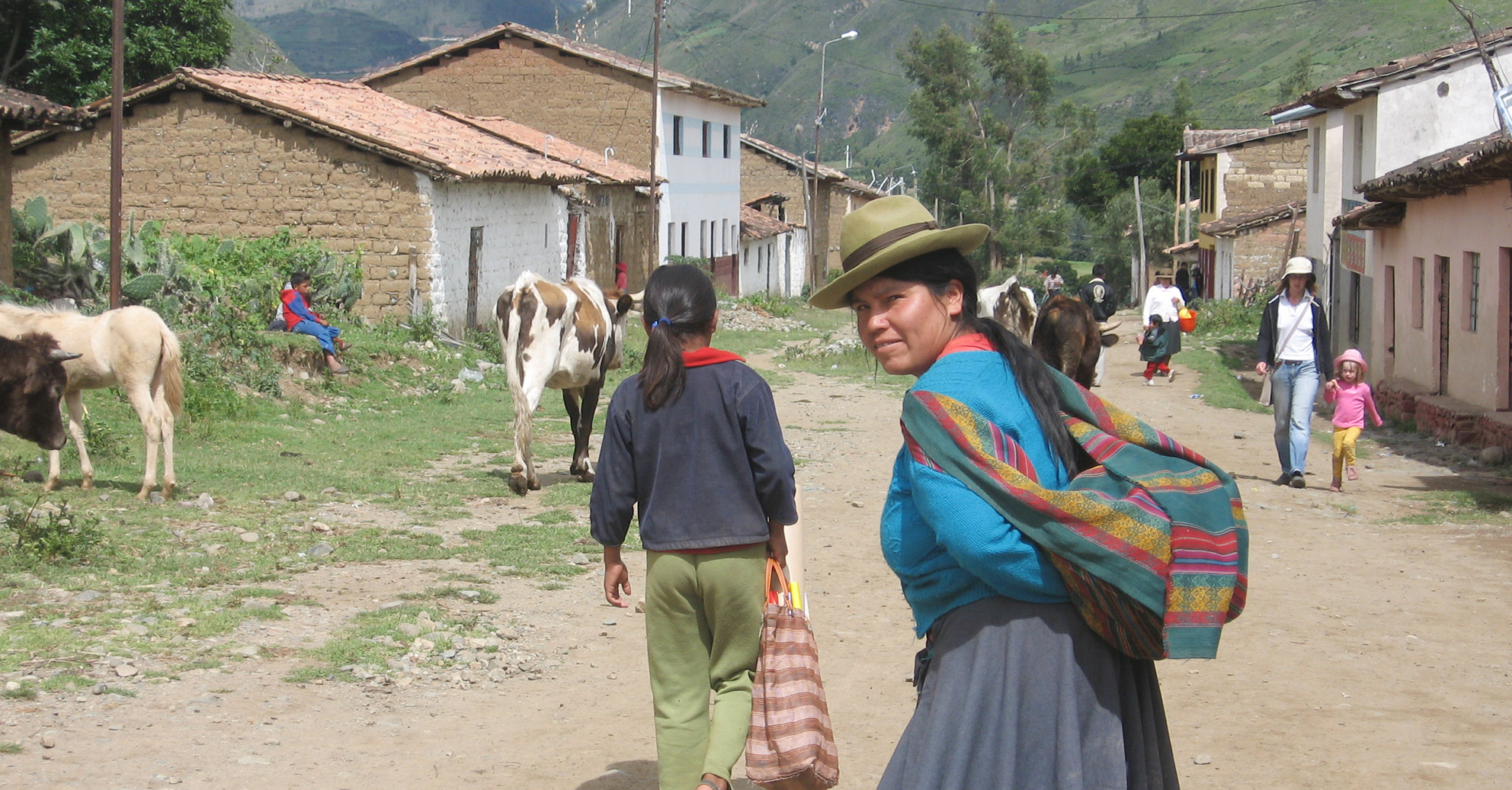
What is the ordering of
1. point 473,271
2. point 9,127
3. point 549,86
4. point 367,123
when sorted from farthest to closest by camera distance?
point 549,86 < point 473,271 < point 367,123 < point 9,127

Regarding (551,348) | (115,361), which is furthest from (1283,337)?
(115,361)

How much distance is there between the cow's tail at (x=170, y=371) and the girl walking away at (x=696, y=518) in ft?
18.9

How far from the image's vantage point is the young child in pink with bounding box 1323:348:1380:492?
10.8 meters

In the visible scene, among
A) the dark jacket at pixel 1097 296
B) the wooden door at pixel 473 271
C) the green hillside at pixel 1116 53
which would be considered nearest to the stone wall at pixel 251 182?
the wooden door at pixel 473 271

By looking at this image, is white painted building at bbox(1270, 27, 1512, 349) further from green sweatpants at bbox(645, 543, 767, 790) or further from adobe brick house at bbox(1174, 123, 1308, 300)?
adobe brick house at bbox(1174, 123, 1308, 300)

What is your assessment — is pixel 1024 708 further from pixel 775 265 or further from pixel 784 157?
pixel 784 157

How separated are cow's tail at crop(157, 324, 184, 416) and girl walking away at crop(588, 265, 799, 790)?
5765mm

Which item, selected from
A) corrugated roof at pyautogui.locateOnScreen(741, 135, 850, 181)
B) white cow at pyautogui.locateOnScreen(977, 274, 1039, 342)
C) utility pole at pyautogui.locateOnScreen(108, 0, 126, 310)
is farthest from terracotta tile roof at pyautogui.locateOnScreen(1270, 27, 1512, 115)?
corrugated roof at pyautogui.locateOnScreen(741, 135, 850, 181)

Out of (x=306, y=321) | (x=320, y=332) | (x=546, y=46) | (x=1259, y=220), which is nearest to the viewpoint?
(x=320, y=332)

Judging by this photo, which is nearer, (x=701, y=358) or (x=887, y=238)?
(x=887, y=238)

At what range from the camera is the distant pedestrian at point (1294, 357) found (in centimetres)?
1045

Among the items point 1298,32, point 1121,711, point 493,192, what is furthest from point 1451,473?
point 1298,32

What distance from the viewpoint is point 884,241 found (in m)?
2.67

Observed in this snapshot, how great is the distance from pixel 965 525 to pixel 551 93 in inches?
1345
